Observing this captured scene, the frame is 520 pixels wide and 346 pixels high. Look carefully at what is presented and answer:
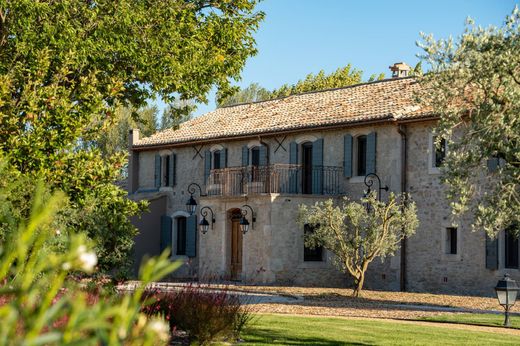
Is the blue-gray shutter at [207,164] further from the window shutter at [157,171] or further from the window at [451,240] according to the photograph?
the window at [451,240]

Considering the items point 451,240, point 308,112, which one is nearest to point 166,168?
point 308,112

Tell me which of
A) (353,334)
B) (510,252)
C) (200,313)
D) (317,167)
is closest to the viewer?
(200,313)

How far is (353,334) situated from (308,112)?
1792 cm

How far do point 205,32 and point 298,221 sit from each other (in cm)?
861

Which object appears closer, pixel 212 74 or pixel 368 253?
pixel 212 74

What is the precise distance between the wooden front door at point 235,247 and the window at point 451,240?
7.96 m

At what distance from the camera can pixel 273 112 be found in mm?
33812

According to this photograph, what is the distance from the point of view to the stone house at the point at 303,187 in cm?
2627

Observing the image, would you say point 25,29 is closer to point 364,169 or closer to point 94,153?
point 94,153

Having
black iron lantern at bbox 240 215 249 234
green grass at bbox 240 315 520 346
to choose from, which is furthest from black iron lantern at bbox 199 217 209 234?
green grass at bbox 240 315 520 346

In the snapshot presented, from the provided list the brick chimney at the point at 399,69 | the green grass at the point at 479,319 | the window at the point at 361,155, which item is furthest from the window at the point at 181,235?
the green grass at the point at 479,319

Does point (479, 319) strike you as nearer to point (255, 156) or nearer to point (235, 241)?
point (235, 241)

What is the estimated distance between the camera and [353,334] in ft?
47.3

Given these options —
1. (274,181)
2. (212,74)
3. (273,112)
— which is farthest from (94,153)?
(273,112)
